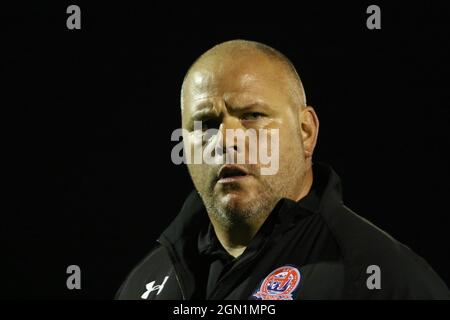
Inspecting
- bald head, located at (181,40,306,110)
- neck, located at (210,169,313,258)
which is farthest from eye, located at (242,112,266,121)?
neck, located at (210,169,313,258)

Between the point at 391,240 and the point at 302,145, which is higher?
the point at 302,145

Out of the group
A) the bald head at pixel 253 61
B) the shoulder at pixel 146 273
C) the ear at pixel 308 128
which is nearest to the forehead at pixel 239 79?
the bald head at pixel 253 61

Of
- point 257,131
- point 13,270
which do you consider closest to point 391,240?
point 257,131

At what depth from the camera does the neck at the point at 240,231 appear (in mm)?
1737

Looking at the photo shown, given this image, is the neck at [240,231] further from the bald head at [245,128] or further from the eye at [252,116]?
the eye at [252,116]

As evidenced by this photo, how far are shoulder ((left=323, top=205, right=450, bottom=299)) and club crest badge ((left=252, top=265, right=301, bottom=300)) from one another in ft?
0.41

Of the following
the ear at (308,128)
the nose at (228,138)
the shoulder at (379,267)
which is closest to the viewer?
the shoulder at (379,267)

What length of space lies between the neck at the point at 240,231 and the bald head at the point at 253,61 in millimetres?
221

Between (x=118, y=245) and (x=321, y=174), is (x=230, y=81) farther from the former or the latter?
(x=118, y=245)

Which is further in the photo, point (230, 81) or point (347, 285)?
point (230, 81)

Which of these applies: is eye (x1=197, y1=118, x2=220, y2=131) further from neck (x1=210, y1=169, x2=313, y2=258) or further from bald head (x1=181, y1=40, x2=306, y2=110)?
neck (x1=210, y1=169, x2=313, y2=258)

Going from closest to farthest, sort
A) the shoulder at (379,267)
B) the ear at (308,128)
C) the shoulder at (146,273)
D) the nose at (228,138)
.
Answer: the shoulder at (379,267) < the nose at (228,138) < the ear at (308,128) < the shoulder at (146,273)

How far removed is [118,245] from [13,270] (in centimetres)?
43

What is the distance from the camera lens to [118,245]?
8.47ft
